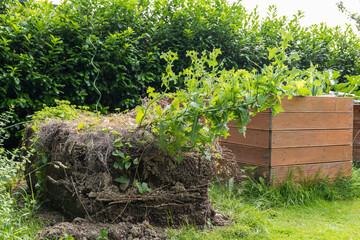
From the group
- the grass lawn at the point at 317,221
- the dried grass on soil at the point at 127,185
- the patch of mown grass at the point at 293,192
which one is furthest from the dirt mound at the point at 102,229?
the patch of mown grass at the point at 293,192

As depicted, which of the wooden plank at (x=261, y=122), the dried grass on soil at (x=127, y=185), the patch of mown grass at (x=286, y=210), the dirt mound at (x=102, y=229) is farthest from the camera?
the wooden plank at (x=261, y=122)

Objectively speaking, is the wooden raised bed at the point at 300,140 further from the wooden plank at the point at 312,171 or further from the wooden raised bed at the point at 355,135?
the wooden raised bed at the point at 355,135

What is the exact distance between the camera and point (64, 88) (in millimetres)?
4867

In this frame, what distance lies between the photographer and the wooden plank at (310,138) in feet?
12.0

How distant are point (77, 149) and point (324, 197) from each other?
8.84 ft

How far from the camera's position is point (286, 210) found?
3.24 metres

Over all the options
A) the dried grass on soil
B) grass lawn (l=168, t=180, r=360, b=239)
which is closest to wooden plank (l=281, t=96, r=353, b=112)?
grass lawn (l=168, t=180, r=360, b=239)

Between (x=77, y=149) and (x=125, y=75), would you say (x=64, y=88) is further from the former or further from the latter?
(x=77, y=149)

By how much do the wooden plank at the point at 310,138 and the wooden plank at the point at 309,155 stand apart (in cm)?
5

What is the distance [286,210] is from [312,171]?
87cm

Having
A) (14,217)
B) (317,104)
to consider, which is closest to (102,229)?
(14,217)

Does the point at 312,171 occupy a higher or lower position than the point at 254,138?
lower

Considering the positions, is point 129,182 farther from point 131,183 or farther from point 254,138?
point 254,138

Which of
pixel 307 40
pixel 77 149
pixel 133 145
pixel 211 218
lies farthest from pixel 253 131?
pixel 307 40
